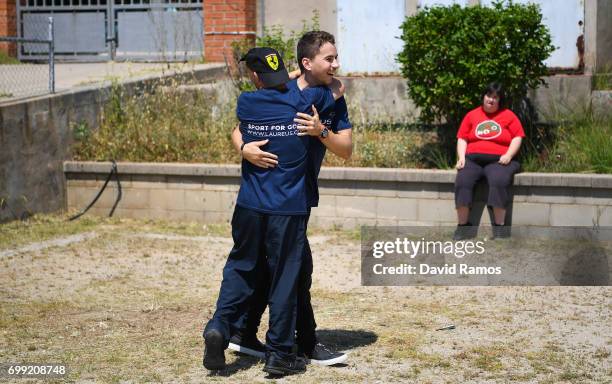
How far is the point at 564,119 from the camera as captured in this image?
1091 cm

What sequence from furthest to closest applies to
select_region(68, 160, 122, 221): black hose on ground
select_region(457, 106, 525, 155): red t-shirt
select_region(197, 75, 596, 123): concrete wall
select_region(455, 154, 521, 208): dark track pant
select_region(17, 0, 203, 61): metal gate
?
select_region(17, 0, 203, 61): metal gate → select_region(197, 75, 596, 123): concrete wall → select_region(68, 160, 122, 221): black hose on ground → select_region(457, 106, 525, 155): red t-shirt → select_region(455, 154, 521, 208): dark track pant

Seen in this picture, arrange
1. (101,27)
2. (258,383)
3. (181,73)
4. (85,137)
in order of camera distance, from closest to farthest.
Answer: (258,383) < (85,137) < (181,73) < (101,27)

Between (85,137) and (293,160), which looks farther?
(85,137)

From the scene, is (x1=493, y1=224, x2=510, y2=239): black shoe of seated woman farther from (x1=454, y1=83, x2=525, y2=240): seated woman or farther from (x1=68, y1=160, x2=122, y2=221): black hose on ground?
(x1=68, y1=160, x2=122, y2=221): black hose on ground

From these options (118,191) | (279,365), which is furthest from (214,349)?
(118,191)

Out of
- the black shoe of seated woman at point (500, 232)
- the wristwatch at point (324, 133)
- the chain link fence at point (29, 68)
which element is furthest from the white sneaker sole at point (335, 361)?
the chain link fence at point (29, 68)

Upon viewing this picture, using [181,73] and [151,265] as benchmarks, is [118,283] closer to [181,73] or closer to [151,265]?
[151,265]

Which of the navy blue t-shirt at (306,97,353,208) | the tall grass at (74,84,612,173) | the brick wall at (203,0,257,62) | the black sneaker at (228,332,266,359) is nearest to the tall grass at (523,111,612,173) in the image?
the tall grass at (74,84,612,173)

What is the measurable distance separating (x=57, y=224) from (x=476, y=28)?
4.95 meters

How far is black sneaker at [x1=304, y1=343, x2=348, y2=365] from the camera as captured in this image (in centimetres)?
575

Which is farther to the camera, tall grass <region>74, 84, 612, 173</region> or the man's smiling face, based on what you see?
tall grass <region>74, 84, 612, 173</region>

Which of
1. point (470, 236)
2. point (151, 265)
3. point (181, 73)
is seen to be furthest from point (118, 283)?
point (181, 73)

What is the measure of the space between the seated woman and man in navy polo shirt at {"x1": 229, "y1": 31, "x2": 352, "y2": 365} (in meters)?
3.96

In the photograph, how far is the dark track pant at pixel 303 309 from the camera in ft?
18.7
